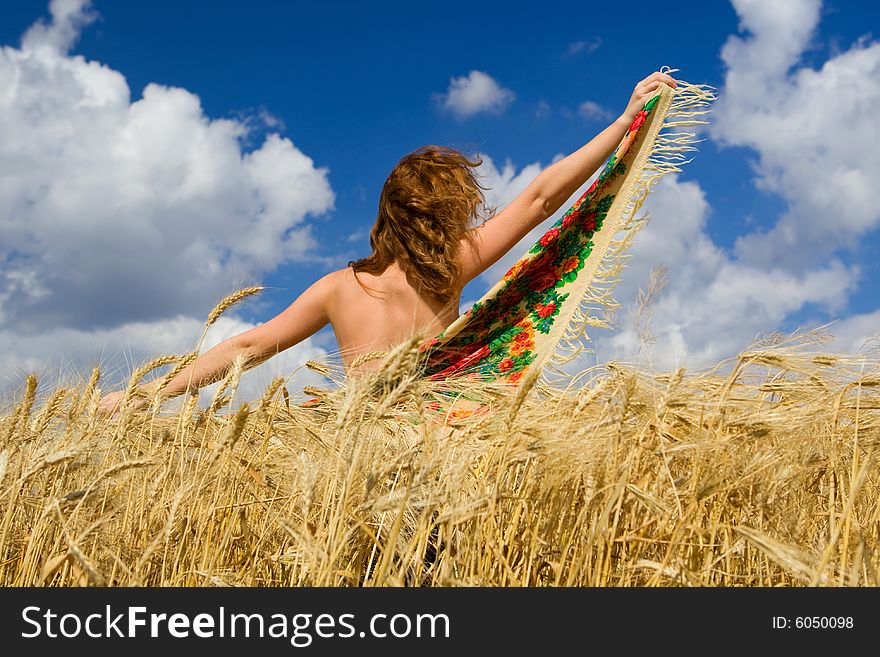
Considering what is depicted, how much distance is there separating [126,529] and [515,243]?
163 cm

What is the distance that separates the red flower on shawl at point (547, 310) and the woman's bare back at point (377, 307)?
0.32 m

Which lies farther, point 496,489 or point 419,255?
point 419,255

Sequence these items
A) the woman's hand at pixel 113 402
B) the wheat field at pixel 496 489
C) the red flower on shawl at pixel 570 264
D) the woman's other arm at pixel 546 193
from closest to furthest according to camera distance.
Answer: the wheat field at pixel 496 489 < the woman's hand at pixel 113 402 < the woman's other arm at pixel 546 193 < the red flower on shawl at pixel 570 264

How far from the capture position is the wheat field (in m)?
1.27

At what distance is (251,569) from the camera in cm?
156

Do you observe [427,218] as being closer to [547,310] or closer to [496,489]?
[547,310]

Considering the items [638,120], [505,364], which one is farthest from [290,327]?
[638,120]

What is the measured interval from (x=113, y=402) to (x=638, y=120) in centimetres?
206

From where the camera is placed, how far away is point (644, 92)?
2654mm

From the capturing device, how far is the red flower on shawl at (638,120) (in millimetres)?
2621

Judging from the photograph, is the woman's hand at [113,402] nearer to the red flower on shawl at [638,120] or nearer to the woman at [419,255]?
the woman at [419,255]

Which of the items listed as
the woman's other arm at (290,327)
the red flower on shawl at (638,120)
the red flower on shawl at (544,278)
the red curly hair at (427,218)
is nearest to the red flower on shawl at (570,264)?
the red flower on shawl at (544,278)

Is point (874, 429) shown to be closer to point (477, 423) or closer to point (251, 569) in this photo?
point (477, 423)
